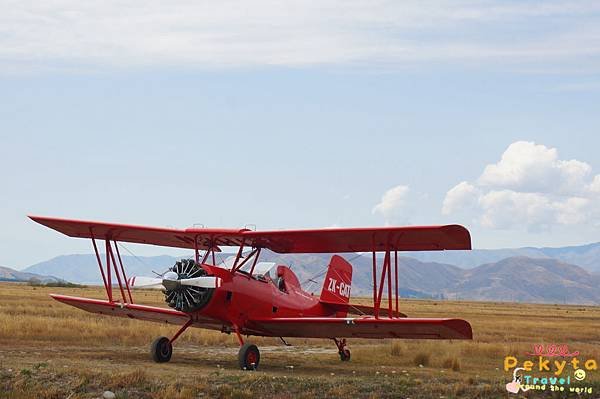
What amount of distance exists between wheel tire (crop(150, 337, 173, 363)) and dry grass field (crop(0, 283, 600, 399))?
25cm

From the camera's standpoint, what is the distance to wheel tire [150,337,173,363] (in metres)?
20.6

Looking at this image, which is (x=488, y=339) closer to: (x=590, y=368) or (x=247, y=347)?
(x=590, y=368)

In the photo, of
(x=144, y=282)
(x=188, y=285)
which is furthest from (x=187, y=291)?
(x=144, y=282)

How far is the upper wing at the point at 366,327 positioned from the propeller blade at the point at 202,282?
1.98 m

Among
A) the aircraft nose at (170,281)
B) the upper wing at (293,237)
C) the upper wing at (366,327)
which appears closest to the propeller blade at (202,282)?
the aircraft nose at (170,281)

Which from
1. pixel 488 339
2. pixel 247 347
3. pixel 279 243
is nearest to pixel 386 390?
pixel 247 347

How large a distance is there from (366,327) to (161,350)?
4973 millimetres

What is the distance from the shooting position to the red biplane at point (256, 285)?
63.7 feet

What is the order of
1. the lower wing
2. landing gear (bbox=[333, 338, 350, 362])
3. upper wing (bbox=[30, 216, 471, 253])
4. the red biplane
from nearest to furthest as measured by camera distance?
upper wing (bbox=[30, 216, 471, 253])
the red biplane
the lower wing
landing gear (bbox=[333, 338, 350, 362])

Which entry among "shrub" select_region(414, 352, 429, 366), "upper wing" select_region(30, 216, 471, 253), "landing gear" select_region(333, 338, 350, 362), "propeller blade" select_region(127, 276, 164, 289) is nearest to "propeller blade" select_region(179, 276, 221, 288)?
"propeller blade" select_region(127, 276, 164, 289)

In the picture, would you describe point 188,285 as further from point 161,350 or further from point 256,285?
point 256,285

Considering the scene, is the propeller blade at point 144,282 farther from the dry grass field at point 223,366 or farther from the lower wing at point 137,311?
the dry grass field at point 223,366

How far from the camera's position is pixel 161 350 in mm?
20703

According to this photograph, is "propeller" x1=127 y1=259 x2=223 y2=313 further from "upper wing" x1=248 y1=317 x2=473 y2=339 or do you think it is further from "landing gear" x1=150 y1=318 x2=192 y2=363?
"upper wing" x1=248 y1=317 x2=473 y2=339
